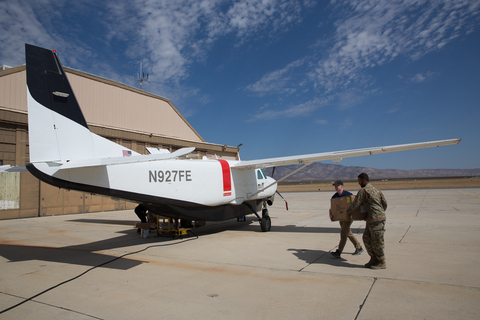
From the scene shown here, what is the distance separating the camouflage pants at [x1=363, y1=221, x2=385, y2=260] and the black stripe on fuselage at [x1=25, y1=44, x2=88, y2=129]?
635 cm

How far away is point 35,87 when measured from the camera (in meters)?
5.82

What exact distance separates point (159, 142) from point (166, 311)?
19931 millimetres

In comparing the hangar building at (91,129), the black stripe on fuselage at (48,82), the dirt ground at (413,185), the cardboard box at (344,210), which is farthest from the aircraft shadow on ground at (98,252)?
the dirt ground at (413,185)

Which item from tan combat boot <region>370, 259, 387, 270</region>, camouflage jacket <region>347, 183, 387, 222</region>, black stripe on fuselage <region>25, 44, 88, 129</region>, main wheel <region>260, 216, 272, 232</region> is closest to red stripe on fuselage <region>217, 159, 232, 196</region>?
main wheel <region>260, 216, 272, 232</region>

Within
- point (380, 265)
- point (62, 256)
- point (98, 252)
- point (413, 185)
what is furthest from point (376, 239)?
point (413, 185)

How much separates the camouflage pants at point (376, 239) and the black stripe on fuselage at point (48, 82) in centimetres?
635

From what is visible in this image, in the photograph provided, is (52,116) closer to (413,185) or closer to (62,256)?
(62,256)

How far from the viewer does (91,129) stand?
1777cm

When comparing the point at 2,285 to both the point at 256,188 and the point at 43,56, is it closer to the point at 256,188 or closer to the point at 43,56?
the point at 43,56

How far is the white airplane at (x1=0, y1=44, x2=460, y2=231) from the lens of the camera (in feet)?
18.7

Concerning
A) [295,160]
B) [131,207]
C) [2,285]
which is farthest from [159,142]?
[2,285]

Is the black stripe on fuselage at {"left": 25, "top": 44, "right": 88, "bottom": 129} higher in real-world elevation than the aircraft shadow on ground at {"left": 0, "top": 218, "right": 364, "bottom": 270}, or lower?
higher

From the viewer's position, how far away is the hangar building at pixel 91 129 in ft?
49.7

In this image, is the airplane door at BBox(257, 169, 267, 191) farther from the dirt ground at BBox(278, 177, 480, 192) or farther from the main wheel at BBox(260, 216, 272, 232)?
the dirt ground at BBox(278, 177, 480, 192)
